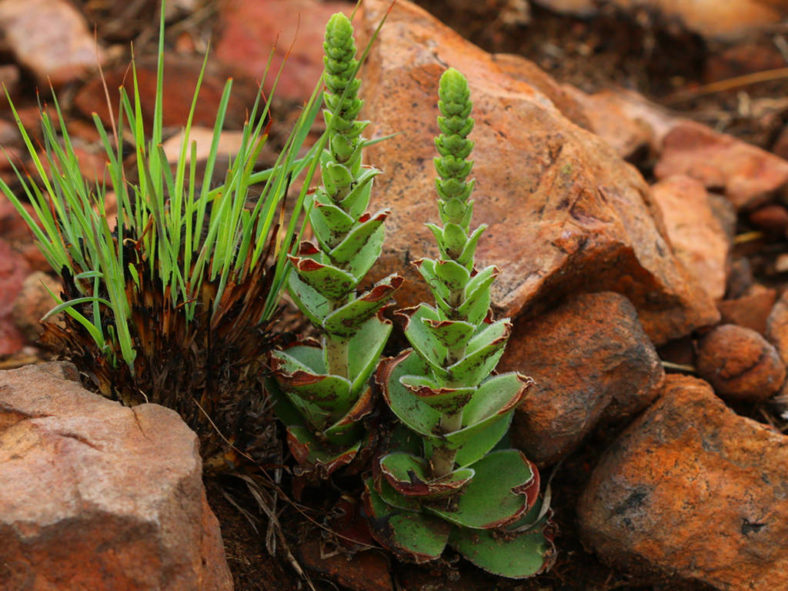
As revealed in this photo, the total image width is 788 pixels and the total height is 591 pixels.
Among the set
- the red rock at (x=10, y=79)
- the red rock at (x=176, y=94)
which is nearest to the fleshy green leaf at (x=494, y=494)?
the red rock at (x=176, y=94)

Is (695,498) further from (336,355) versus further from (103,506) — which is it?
(103,506)

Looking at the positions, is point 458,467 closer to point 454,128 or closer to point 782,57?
point 454,128

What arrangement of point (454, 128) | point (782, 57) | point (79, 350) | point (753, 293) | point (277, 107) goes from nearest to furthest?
point (454, 128)
point (79, 350)
point (753, 293)
point (277, 107)
point (782, 57)

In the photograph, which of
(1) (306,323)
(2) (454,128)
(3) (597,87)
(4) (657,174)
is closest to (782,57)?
(3) (597,87)

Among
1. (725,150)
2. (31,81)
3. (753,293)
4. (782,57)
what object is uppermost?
(782,57)

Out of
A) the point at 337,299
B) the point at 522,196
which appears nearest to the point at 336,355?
the point at 337,299

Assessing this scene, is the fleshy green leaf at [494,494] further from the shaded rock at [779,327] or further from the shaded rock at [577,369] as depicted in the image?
the shaded rock at [779,327]

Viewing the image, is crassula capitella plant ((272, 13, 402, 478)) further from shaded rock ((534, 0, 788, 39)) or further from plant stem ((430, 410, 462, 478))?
shaded rock ((534, 0, 788, 39))
